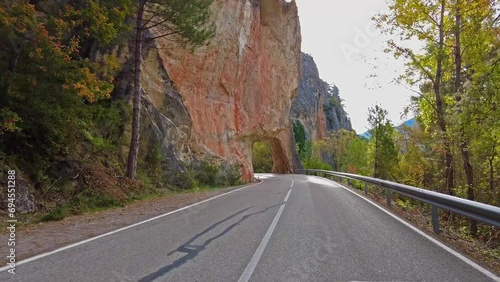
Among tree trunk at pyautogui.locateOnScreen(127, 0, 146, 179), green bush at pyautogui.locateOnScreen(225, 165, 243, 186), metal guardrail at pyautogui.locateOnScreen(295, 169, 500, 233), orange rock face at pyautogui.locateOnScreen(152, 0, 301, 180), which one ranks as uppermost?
orange rock face at pyautogui.locateOnScreen(152, 0, 301, 180)

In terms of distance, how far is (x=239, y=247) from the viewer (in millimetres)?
5633

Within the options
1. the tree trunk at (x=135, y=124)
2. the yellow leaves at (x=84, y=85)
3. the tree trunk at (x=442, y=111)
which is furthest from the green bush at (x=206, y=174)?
the tree trunk at (x=442, y=111)

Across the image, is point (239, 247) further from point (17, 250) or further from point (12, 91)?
point (12, 91)

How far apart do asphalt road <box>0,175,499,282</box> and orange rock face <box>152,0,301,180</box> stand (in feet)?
48.4

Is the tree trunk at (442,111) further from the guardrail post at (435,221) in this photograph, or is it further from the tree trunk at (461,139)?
the guardrail post at (435,221)

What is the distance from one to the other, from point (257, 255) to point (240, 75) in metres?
30.3

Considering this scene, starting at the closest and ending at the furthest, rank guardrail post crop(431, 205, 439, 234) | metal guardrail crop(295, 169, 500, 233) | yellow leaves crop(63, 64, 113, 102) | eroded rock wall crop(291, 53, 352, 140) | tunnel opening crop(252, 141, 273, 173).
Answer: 1. metal guardrail crop(295, 169, 500, 233)
2. guardrail post crop(431, 205, 439, 234)
3. yellow leaves crop(63, 64, 113, 102)
4. tunnel opening crop(252, 141, 273, 173)
5. eroded rock wall crop(291, 53, 352, 140)

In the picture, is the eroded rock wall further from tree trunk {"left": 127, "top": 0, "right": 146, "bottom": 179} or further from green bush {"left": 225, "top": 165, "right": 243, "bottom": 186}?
tree trunk {"left": 127, "top": 0, "right": 146, "bottom": 179}

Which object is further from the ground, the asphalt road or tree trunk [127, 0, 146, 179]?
tree trunk [127, 0, 146, 179]

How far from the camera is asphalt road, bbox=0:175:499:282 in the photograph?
4.30 metres

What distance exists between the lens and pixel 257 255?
16.9ft

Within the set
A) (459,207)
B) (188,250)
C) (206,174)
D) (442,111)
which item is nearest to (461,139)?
(442,111)

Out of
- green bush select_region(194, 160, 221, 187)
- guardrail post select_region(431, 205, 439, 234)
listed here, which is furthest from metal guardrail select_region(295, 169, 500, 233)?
green bush select_region(194, 160, 221, 187)

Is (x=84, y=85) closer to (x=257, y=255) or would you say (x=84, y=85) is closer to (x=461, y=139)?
(x=257, y=255)
